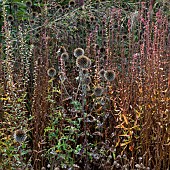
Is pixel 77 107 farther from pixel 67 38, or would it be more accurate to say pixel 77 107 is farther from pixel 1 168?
pixel 67 38

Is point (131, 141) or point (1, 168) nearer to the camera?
point (1, 168)

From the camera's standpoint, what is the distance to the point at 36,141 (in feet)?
10.6

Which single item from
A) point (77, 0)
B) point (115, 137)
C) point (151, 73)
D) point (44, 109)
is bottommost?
point (115, 137)

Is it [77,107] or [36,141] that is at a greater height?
[77,107]

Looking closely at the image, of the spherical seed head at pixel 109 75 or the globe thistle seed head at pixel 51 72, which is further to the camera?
the globe thistle seed head at pixel 51 72

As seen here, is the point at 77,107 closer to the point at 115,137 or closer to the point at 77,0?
the point at 115,137

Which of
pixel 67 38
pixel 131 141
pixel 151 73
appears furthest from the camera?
pixel 67 38

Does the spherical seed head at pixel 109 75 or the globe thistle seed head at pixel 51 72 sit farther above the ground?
the spherical seed head at pixel 109 75

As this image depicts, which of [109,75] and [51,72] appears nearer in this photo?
[109,75]

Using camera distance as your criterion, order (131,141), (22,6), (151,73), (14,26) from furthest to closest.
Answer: (22,6)
(14,26)
(151,73)
(131,141)

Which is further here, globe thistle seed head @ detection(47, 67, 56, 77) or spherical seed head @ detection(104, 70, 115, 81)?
globe thistle seed head @ detection(47, 67, 56, 77)

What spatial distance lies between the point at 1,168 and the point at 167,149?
1.27 metres

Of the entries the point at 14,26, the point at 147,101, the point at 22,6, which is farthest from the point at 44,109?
the point at 22,6

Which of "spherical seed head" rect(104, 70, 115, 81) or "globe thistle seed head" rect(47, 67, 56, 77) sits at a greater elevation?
"spherical seed head" rect(104, 70, 115, 81)
